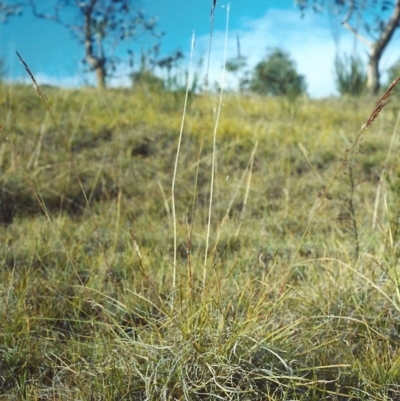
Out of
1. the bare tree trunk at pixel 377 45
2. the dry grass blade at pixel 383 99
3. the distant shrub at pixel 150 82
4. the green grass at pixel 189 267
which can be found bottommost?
the green grass at pixel 189 267

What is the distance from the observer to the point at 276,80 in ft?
22.3

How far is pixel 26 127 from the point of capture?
14.4 feet

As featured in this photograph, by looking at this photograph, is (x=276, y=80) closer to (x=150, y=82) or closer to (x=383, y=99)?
(x=150, y=82)

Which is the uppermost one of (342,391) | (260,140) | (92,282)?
(260,140)

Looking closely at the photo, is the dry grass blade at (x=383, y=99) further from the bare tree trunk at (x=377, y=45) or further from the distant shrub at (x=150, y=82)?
the bare tree trunk at (x=377, y=45)

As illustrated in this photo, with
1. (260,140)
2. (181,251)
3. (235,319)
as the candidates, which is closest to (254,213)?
(181,251)

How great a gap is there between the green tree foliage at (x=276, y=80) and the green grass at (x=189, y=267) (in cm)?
70

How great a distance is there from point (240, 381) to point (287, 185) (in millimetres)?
2433

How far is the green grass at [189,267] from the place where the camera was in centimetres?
148

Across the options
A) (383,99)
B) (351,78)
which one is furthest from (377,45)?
(383,99)

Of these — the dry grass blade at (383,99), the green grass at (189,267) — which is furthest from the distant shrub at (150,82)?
the dry grass blade at (383,99)

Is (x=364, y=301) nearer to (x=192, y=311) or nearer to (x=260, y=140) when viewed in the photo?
(x=192, y=311)

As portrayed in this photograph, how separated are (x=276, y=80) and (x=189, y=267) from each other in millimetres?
5620

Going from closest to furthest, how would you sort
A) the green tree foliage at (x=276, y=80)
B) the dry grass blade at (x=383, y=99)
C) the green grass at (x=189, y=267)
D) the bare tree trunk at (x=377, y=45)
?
1. the dry grass blade at (x=383, y=99)
2. the green grass at (x=189, y=267)
3. the green tree foliage at (x=276, y=80)
4. the bare tree trunk at (x=377, y=45)
